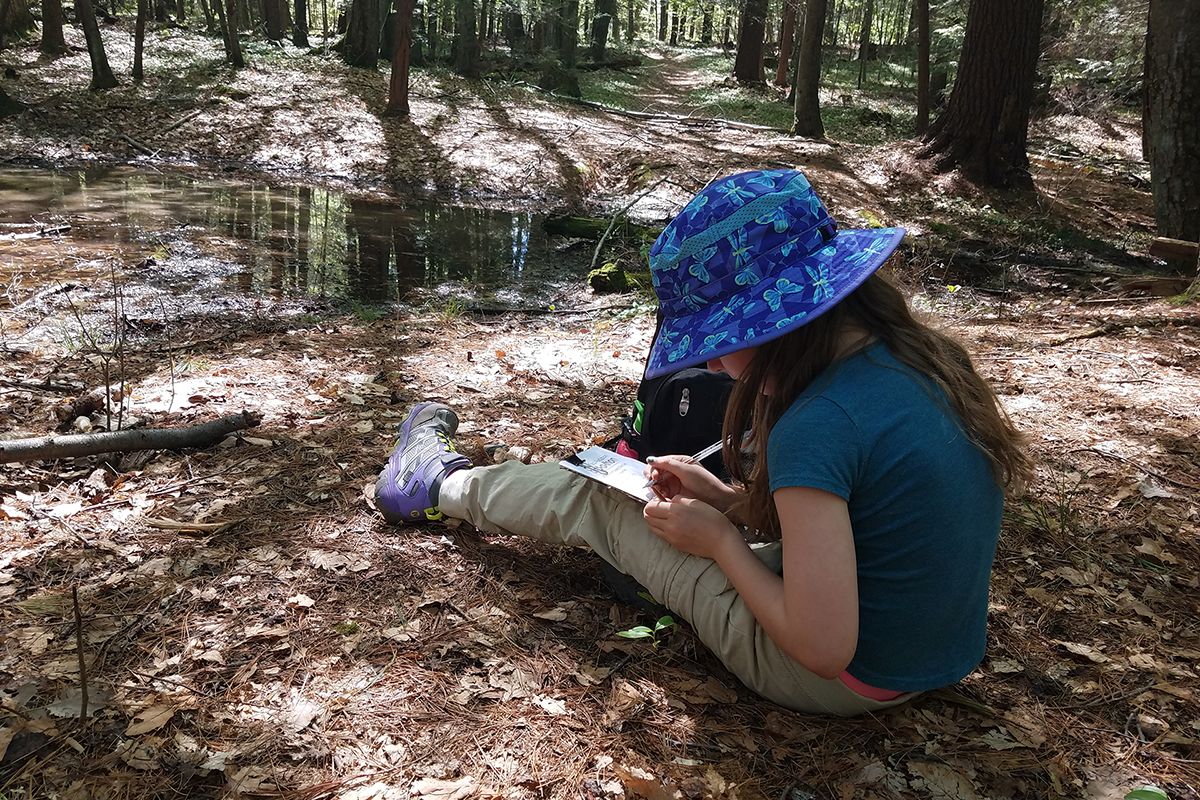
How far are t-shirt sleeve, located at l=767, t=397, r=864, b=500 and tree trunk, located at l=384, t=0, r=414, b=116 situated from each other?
45.8 ft

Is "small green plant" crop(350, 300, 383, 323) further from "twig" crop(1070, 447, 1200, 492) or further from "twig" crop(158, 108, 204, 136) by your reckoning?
"twig" crop(158, 108, 204, 136)

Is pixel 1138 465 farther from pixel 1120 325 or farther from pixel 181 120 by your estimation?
pixel 181 120

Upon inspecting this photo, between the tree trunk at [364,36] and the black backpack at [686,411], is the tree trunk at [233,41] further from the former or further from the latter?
the black backpack at [686,411]

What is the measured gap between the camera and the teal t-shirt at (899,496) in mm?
1414

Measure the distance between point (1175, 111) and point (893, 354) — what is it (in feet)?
21.9

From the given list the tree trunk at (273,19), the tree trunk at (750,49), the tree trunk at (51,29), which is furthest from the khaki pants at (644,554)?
the tree trunk at (750,49)

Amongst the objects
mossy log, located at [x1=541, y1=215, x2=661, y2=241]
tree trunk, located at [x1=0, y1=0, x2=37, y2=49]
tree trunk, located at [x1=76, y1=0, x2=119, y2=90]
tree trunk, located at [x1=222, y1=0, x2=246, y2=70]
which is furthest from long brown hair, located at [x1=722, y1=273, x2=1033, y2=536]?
tree trunk, located at [x1=0, y1=0, x2=37, y2=49]

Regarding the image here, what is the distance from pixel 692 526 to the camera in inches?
67.2

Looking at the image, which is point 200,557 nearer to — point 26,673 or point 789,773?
point 26,673

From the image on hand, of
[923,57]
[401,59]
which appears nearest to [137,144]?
[401,59]

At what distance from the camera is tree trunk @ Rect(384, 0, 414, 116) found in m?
13.1

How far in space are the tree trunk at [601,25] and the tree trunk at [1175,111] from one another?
71.7 ft

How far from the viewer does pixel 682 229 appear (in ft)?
5.11

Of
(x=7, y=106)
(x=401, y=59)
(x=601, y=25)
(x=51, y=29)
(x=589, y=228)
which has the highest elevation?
(x=601, y=25)
